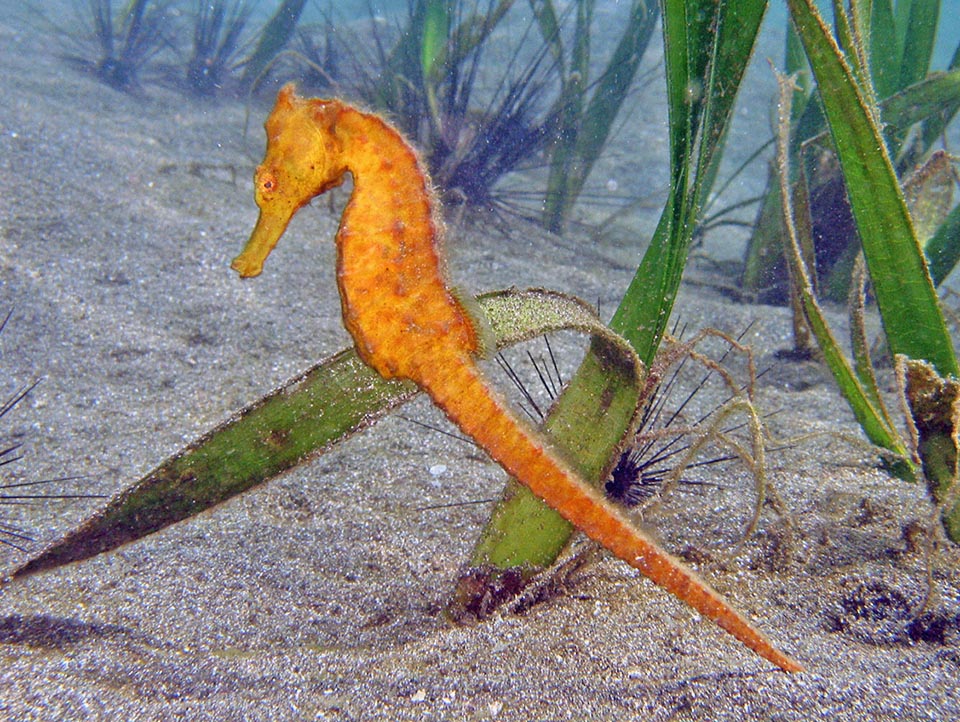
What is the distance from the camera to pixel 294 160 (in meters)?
1.45

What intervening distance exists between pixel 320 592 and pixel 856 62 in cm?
250

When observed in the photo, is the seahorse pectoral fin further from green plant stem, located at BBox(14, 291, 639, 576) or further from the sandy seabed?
the sandy seabed

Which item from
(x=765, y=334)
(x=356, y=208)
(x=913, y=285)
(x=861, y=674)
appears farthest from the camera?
(x=765, y=334)

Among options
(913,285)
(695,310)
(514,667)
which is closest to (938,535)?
(913,285)

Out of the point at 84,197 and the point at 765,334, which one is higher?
the point at 765,334

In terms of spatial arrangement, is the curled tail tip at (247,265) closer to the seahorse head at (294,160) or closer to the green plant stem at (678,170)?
the seahorse head at (294,160)

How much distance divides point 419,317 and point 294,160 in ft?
1.61

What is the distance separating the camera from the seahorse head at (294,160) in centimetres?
143

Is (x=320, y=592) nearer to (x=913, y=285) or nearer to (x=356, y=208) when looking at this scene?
(x=356, y=208)

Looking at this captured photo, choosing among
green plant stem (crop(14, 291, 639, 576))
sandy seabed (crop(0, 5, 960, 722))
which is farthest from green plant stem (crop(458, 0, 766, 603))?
sandy seabed (crop(0, 5, 960, 722))

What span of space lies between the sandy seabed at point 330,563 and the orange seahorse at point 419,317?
15 cm

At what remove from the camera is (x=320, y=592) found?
2.20m

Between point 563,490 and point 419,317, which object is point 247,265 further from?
point 563,490

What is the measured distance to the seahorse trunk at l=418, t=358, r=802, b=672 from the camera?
4.57ft
